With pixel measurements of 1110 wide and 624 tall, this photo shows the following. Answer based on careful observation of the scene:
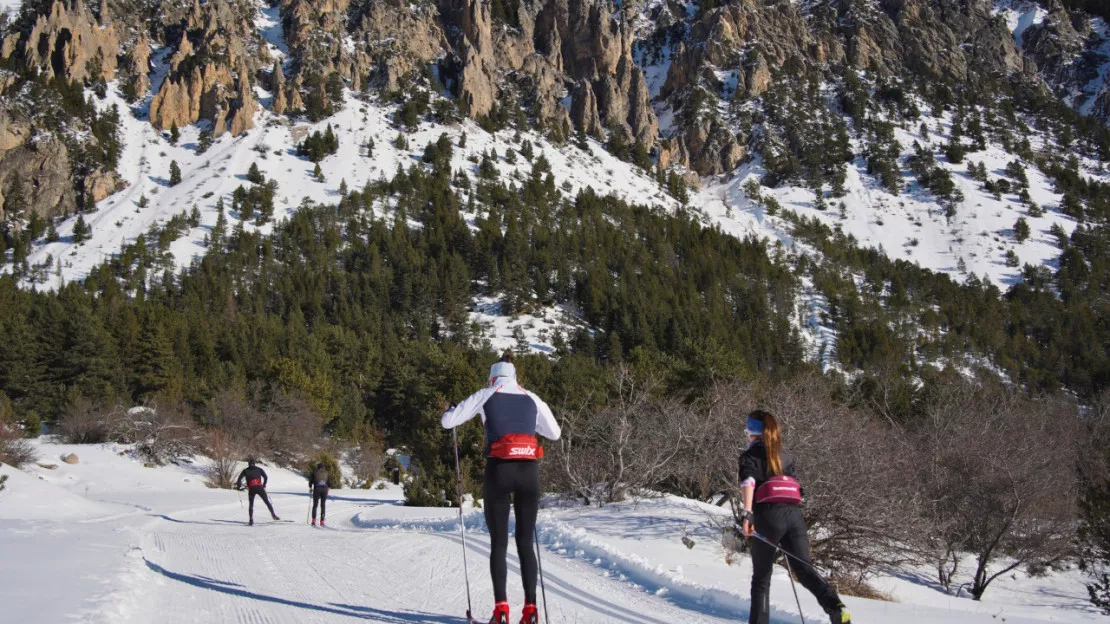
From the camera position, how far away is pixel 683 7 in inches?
7343

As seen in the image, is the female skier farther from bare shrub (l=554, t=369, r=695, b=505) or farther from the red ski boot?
bare shrub (l=554, t=369, r=695, b=505)

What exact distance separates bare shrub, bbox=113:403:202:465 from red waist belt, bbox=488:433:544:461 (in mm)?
→ 28214

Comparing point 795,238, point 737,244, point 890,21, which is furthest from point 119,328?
point 890,21

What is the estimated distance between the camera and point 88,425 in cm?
2952

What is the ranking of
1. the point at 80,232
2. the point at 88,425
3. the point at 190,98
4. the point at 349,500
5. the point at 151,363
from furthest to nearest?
the point at 190,98 → the point at 80,232 → the point at 151,363 → the point at 88,425 → the point at 349,500

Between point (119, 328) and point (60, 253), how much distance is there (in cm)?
4164

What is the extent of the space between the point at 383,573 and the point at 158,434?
25.4 meters

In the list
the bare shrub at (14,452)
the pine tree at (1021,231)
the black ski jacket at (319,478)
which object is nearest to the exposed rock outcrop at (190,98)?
the bare shrub at (14,452)

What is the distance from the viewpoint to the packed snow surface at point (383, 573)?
5.17 m

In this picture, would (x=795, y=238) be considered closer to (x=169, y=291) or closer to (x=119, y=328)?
(x=169, y=291)

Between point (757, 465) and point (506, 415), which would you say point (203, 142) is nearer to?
point (506, 415)

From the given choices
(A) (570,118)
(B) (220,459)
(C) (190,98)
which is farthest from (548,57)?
(B) (220,459)

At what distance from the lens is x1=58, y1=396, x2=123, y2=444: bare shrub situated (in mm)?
29094

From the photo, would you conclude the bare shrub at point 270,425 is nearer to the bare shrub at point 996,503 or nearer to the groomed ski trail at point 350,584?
the groomed ski trail at point 350,584
